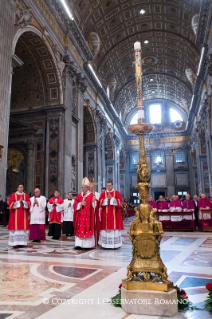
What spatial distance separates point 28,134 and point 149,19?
43.5 ft

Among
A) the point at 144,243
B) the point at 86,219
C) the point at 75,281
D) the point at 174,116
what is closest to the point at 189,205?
the point at 86,219

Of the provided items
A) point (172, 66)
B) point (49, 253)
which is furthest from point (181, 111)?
point (49, 253)

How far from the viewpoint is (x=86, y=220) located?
6.18 metres

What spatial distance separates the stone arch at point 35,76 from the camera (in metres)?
12.3

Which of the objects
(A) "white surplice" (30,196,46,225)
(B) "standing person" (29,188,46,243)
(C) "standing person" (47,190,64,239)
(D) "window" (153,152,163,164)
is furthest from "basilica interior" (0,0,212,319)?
(C) "standing person" (47,190,64,239)

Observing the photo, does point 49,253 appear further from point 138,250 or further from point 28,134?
point 28,134

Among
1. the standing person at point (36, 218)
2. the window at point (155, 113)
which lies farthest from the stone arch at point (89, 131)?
the window at point (155, 113)

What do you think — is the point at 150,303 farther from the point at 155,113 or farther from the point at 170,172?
the point at 155,113

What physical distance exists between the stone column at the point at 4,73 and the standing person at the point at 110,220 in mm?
3437

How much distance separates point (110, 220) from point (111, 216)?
0.32 feet

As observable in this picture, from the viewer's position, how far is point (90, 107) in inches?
767

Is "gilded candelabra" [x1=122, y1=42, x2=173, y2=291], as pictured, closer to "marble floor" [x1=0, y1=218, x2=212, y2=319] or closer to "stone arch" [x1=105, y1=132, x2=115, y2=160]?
"marble floor" [x1=0, y1=218, x2=212, y2=319]

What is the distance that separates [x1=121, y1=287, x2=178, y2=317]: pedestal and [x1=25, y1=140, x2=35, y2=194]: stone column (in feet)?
36.9

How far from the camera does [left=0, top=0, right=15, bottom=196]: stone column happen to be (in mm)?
8336
